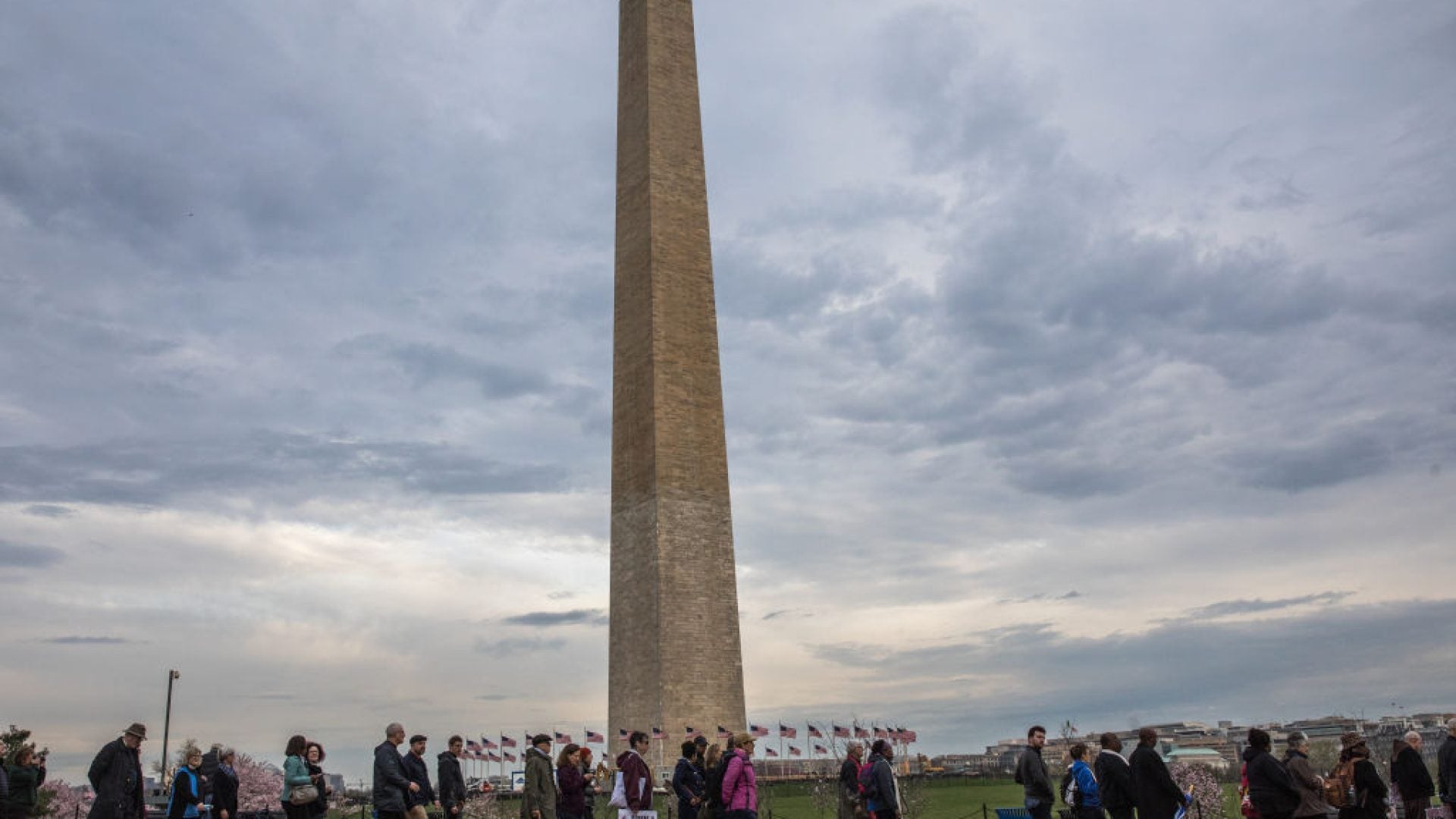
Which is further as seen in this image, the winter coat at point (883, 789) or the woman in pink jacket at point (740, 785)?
the winter coat at point (883, 789)

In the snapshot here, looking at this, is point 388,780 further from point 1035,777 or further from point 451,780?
point 1035,777

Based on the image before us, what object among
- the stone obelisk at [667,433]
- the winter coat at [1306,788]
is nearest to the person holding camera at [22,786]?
the winter coat at [1306,788]

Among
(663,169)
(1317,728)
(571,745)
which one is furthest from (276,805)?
(1317,728)

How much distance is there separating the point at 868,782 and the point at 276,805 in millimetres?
24152

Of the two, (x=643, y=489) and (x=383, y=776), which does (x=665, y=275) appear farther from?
(x=383, y=776)

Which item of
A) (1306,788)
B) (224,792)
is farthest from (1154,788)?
(224,792)

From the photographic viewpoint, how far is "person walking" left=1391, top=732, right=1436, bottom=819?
39.0 ft

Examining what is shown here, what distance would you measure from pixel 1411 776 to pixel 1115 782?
338 cm

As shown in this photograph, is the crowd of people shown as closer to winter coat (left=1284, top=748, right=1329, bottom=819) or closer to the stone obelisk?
winter coat (left=1284, top=748, right=1329, bottom=819)

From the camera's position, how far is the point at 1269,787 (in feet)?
34.1

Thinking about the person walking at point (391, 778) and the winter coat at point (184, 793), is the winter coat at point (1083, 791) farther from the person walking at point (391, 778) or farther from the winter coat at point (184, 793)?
the winter coat at point (184, 793)

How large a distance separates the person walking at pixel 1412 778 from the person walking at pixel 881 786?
4.89 m

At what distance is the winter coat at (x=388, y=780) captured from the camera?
35.5 ft

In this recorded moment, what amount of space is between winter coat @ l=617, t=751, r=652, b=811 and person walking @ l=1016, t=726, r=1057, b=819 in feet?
11.7
